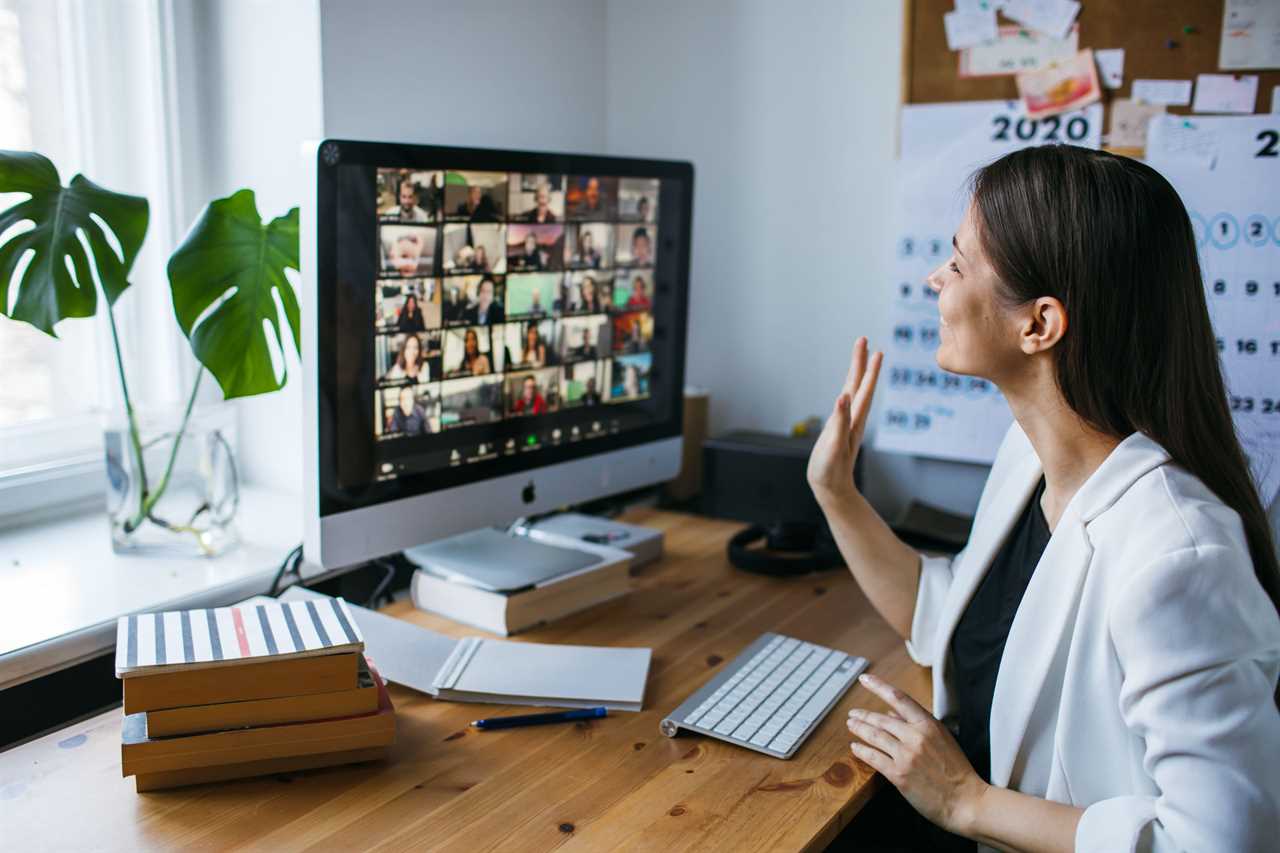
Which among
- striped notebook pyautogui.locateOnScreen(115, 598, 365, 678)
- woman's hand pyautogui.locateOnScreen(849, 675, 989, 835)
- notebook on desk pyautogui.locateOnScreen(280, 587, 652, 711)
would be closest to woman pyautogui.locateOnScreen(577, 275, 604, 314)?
notebook on desk pyautogui.locateOnScreen(280, 587, 652, 711)

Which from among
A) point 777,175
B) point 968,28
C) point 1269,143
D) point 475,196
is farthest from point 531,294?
point 1269,143

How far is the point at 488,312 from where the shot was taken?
4.81 ft

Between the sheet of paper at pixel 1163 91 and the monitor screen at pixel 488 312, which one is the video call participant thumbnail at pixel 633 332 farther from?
the sheet of paper at pixel 1163 91

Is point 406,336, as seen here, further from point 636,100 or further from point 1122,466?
point 636,100

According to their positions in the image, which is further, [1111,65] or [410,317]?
[1111,65]

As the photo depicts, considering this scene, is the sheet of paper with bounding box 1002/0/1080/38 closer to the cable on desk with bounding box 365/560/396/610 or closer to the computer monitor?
the computer monitor

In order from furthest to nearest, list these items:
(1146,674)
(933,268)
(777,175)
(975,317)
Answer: (777,175), (933,268), (975,317), (1146,674)

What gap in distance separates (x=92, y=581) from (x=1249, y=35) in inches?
69.1

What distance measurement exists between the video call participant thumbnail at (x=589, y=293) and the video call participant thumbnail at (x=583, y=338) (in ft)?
0.04

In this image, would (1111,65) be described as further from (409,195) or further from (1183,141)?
(409,195)

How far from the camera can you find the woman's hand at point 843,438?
58.2 inches

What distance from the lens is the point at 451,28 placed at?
5.83ft

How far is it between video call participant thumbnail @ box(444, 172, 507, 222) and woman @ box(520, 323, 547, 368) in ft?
0.54

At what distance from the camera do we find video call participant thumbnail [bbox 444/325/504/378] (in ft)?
4.68
